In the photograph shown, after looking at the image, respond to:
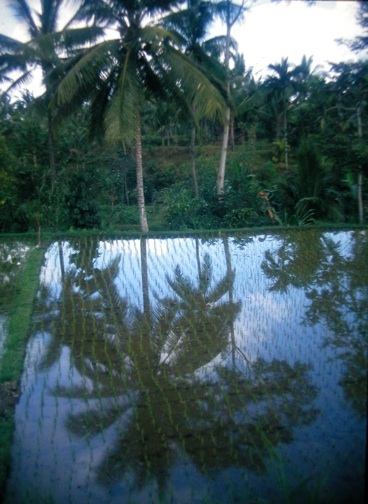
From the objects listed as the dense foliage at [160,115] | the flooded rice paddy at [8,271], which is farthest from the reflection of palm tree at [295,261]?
the flooded rice paddy at [8,271]

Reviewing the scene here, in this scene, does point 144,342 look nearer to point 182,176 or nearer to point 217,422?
point 217,422

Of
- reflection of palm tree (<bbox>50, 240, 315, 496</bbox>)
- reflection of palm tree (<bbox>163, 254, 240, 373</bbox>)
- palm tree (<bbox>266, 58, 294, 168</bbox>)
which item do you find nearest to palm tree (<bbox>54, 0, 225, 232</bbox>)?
reflection of palm tree (<bbox>163, 254, 240, 373</bbox>)

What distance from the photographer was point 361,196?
11359 millimetres

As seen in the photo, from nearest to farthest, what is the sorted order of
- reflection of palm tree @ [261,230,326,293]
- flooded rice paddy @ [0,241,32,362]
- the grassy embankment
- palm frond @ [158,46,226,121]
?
1. the grassy embankment
2. flooded rice paddy @ [0,241,32,362]
3. reflection of palm tree @ [261,230,326,293]
4. palm frond @ [158,46,226,121]

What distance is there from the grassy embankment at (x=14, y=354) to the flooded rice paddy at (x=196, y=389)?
0.08 metres

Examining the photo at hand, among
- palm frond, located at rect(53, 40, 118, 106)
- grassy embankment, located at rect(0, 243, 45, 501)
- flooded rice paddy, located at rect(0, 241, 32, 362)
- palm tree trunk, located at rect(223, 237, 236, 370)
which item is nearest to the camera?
grassy embankment, located at rect(0, 243, 45, 501)

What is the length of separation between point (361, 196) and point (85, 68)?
658cm

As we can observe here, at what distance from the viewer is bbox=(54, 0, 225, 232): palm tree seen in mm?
9125

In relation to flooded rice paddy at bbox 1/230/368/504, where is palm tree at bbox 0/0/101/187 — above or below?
above

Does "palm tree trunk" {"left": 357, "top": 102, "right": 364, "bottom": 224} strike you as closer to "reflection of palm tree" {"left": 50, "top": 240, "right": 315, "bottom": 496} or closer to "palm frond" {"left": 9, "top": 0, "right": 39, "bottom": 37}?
"reflection of palm tree" {"left": 50, "top": 240, "right": 315, "bottom": 496}

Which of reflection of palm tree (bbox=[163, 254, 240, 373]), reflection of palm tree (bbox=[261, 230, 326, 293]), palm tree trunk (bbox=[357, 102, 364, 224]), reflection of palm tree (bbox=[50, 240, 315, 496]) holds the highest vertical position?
palm tree trunk (bbox=[357, 102, 364, 224])

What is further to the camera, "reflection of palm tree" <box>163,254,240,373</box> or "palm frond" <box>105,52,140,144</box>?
"palm frond" <box>105,52,140,144</box>

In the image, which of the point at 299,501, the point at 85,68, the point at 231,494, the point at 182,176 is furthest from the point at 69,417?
the point at 182,176

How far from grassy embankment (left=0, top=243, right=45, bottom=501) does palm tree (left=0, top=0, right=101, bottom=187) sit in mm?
4298
